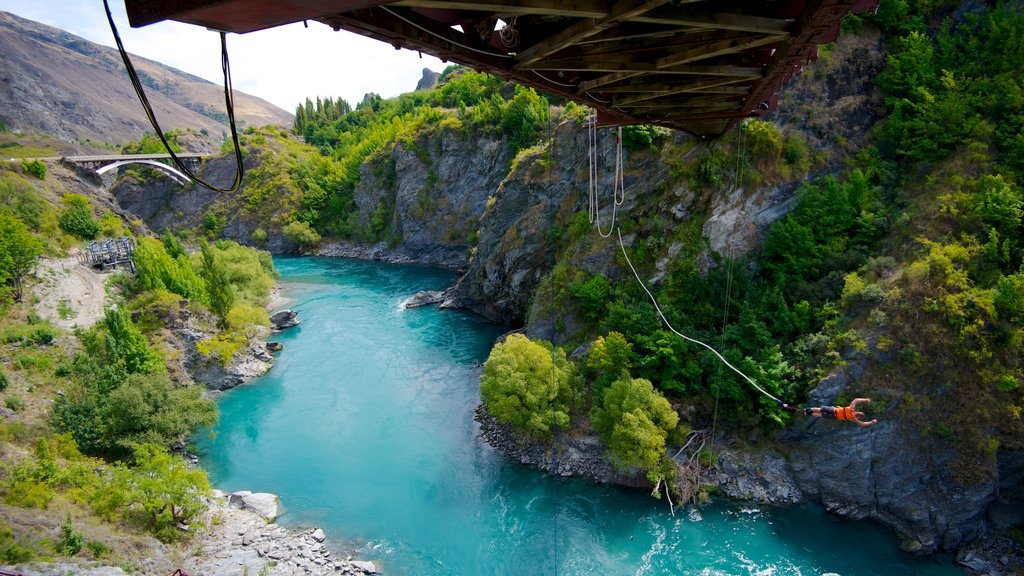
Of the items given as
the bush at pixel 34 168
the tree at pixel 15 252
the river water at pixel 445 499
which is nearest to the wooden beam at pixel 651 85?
the river water at pixel 445 499

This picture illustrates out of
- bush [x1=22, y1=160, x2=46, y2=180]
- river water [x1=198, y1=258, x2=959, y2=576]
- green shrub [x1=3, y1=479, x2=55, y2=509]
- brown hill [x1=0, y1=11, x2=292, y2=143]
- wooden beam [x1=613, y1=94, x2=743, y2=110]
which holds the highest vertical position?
brown hill [x1=0, y1=11, x2=292, y2=143]

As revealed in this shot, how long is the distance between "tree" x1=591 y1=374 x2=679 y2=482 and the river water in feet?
5.90

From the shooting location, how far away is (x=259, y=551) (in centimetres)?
1664

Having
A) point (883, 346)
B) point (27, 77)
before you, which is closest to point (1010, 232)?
point (883, 346)

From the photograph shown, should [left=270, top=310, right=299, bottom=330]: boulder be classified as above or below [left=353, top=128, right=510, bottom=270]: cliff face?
below

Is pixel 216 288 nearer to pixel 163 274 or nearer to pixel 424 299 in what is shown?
pixel 163 274

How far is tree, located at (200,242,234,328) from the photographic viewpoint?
101 ft

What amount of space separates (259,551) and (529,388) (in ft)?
36.3

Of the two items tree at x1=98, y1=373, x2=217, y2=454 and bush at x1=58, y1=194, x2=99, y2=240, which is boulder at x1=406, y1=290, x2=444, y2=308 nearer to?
tree at x1=98, y1=373, x2=217, y2=454

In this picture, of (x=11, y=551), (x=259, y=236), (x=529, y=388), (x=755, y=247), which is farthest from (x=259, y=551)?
(x=259, y=236)

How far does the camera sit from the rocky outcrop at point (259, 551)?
15922mm

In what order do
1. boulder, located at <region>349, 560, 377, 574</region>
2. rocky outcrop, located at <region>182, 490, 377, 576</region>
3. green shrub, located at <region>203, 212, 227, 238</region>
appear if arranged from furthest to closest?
1. green shrub, located at <region>203, 212, 227, 238</region>
2. boulder, located at <region>349, 560, 377, 574</region>
3. rocky outcrop, located at <region>182, 490, 377, 576</region>

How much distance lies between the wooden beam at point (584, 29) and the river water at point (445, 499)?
15.5 meters

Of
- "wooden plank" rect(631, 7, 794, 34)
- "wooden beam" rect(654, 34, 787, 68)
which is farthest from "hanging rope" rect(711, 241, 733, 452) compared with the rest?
"wooden plank" rect(631, 7, 794, 34)
